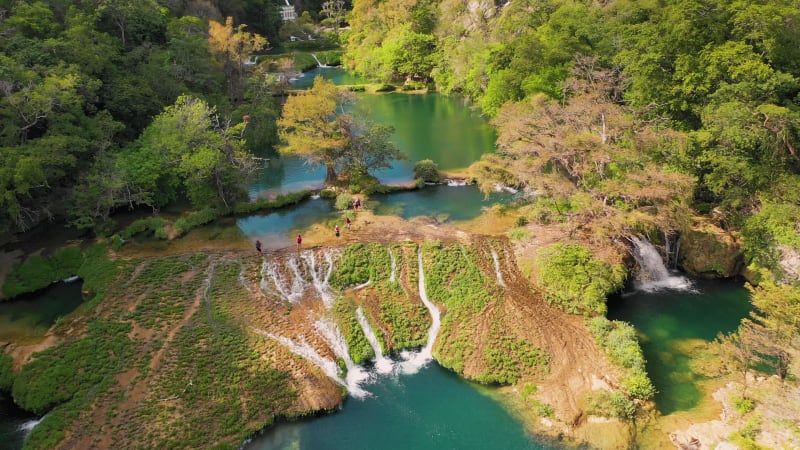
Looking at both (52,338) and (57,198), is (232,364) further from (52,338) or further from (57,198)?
(57,198)

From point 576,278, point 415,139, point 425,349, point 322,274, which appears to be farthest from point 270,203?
point 576,278

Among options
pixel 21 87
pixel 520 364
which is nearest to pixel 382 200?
pixel 520 364

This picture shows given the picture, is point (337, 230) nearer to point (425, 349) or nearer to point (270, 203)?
point (270, 203)

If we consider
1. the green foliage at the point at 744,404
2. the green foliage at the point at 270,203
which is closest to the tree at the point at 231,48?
the green foliage at the point at 270,203

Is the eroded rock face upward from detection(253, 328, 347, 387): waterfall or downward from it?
upward

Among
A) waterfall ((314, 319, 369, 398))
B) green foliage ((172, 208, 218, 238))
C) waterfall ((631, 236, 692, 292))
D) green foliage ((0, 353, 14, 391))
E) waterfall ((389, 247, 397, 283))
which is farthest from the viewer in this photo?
green foliage ((172, 208, 218, 238))

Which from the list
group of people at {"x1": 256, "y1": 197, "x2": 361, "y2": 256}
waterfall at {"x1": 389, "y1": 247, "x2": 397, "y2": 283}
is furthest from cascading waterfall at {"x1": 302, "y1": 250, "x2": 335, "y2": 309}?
waterfall at {"x1": 389, "y1": 247, "x2": 397, "y2": 283}

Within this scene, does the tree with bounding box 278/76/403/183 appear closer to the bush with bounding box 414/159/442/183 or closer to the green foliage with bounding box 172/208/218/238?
the bush with bounding box 414/159/442/183
